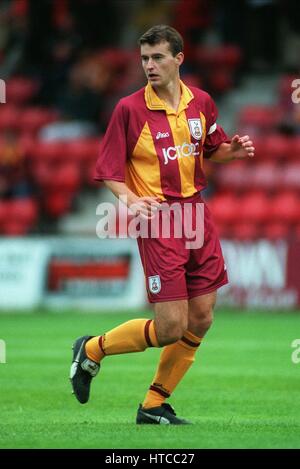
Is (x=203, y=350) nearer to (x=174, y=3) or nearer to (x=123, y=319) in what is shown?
(x=123, y=319)

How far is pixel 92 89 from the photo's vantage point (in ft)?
73.0

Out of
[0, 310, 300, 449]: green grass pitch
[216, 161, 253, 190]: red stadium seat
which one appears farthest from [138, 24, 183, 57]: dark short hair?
[216, 161, 253, 190]: red stadium seat

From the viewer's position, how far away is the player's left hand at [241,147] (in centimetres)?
798

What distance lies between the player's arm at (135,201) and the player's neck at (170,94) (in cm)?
65

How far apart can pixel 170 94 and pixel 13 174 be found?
522 inches

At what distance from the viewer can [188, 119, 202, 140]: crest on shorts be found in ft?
25.5

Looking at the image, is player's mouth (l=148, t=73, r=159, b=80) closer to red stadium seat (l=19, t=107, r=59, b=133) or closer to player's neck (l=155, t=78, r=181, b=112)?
player's neck (l=155, t=78, r=181, b=112)

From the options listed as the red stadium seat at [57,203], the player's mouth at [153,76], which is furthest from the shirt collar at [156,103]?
the red stadium seat at [57,203]

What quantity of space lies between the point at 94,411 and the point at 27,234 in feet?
36.2

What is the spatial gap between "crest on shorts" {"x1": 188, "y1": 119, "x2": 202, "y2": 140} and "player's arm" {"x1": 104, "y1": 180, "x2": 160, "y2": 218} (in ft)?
1.68

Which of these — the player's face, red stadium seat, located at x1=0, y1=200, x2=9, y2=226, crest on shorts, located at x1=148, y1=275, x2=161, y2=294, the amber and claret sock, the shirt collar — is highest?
the player's face

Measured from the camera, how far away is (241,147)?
26.5 ft

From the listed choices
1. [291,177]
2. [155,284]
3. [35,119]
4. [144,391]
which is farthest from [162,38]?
[35,119]

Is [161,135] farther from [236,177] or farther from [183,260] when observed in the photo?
[236,177]
